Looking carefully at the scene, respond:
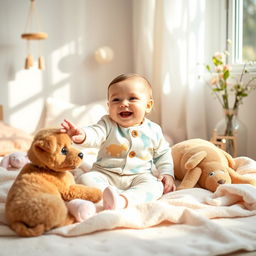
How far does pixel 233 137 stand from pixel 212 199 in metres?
1.04

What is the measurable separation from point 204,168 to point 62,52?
6.17 ft

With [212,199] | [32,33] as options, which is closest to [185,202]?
[212,199]

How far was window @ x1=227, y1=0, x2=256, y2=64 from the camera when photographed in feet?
8.83

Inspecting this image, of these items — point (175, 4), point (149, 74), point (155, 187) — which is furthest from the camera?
point (149, 74)

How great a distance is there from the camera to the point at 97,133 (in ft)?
5.36

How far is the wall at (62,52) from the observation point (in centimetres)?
313

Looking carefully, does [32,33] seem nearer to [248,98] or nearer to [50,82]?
[50,82]

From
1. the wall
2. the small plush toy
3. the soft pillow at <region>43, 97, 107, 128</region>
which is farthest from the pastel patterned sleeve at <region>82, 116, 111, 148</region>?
the wall

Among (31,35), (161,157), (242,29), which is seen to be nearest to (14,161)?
(161,157)

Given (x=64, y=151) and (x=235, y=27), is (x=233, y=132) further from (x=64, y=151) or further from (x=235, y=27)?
(x=64, y=151)

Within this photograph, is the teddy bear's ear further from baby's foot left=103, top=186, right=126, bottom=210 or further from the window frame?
the window frame

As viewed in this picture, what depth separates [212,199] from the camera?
1429 millimetres

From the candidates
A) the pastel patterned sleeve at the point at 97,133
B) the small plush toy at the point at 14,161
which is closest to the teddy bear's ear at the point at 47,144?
the pastel patterned sleeve at the point at 97,133

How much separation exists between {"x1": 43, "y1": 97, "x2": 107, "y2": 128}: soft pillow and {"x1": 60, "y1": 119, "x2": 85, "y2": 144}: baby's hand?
1.53 m
